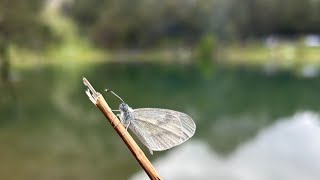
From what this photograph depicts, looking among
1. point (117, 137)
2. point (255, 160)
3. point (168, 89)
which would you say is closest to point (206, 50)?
point (168, 89)

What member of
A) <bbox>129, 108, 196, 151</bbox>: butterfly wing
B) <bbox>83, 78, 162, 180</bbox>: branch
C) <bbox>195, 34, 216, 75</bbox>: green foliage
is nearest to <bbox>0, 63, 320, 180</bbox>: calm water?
<bbox>129, 108, 196, 151</bbox>: butterfly wing

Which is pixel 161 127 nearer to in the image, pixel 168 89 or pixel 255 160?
pixel 255 160

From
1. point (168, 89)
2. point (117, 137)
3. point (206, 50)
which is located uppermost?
point (117, 137)

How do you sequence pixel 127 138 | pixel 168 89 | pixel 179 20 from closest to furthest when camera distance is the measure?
1. pixel 127 138
2. pixel 168 89
3. pixel 179 20

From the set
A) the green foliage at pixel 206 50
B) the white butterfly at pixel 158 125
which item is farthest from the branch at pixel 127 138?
the green foliage at pixel 206 50

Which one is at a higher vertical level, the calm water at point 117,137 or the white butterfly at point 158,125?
the white butterfly at point 158,125

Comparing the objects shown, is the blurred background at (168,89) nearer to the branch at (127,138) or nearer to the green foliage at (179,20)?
the green foliage at (179,20)
